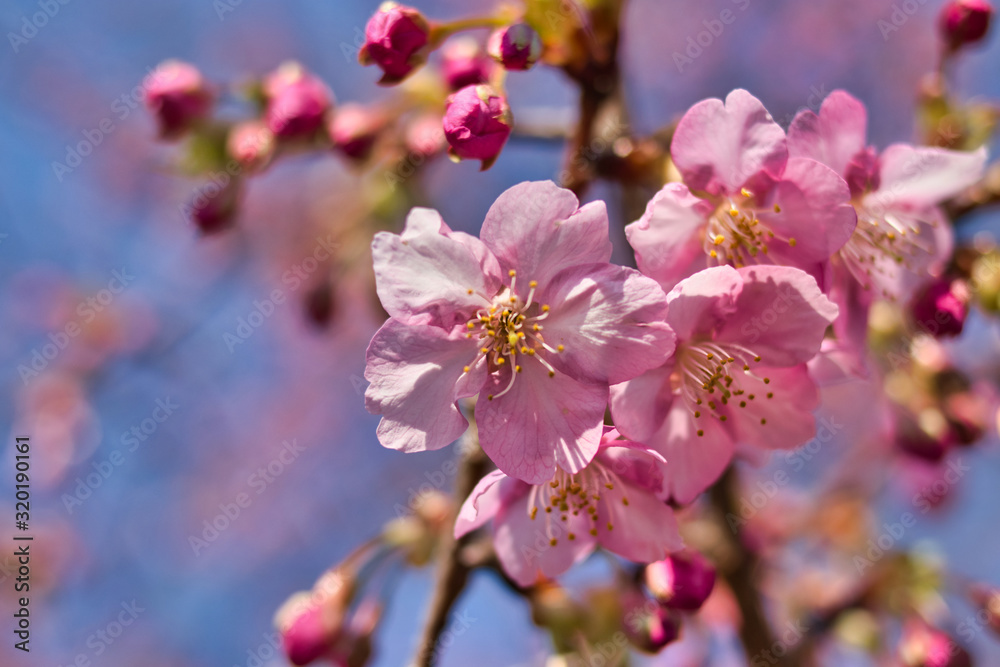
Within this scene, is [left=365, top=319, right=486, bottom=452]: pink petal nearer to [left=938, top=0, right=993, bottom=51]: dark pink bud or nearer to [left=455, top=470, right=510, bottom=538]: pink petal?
[left=455, top=470, right=510, bottom=538]: pink petal

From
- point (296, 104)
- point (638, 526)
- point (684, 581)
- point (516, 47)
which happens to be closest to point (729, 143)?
point (516, 47)

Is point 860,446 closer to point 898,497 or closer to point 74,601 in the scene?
point 898,497

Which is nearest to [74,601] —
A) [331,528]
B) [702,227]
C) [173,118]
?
[331,528]

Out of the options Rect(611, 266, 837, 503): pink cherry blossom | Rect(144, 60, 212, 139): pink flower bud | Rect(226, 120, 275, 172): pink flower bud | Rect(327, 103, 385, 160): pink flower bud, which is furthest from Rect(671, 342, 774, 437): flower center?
Rect(144, 60, 212, 139): pink flower bud

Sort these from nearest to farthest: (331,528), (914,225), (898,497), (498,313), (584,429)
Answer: (584,429) → (498,313) → (914,225) → (898,497) → (331,528)

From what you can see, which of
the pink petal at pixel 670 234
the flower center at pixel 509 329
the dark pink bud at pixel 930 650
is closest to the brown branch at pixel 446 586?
the flower center at pixel 509 329

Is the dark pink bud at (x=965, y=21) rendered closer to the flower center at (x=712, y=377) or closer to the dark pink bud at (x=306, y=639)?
the flower center at (x=712, y=377)
